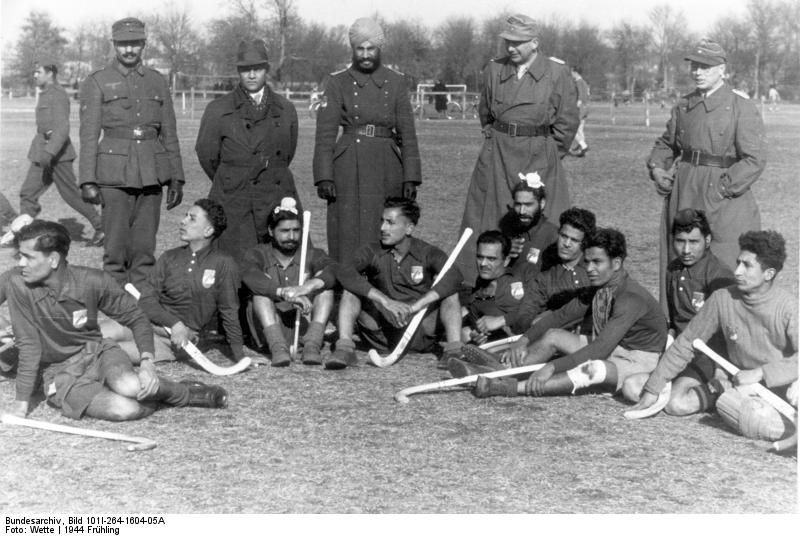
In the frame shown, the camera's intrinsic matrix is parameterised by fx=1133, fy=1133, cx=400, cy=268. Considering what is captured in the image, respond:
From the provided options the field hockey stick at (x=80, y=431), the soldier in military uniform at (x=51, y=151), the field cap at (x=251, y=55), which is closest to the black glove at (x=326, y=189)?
the field cap at (x=251, y=55)

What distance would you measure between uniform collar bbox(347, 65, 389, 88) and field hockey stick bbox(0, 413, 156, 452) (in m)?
3.32

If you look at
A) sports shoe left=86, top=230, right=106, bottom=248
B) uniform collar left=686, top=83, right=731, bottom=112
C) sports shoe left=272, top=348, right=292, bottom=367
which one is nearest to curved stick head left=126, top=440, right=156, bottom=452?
sports shoe left=272, top=348, right=292, bottom=367

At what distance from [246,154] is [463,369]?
247 centimetres

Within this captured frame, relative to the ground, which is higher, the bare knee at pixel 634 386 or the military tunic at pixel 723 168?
the military tunic at pixel 723 168

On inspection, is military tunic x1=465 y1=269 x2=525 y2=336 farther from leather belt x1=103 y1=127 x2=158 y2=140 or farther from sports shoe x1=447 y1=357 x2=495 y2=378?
leather belt x1=103 y1=127 x2=158 y2=140

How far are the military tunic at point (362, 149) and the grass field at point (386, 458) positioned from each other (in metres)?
1.19

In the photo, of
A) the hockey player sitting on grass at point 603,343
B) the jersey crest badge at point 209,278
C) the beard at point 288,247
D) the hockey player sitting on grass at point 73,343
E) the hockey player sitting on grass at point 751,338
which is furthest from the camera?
the beard at point 288,247

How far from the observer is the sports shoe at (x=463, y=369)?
6.25 meters

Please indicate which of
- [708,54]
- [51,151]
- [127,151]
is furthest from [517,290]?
[51,151]

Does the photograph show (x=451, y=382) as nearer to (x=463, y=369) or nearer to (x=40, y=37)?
(x=463, y=369)

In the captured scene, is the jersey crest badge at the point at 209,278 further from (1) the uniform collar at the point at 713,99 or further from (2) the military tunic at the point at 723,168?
(1) the uniform collar at the point at 713,99
